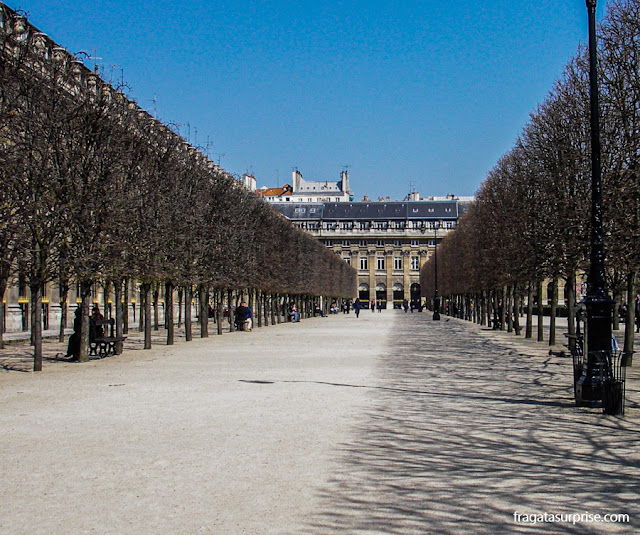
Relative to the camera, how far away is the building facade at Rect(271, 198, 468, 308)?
150 metres

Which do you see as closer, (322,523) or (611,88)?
(322,523)

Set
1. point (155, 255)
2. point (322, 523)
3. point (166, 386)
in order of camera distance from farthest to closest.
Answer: point (155, 255) < point (166, 386) < point (322, 523)

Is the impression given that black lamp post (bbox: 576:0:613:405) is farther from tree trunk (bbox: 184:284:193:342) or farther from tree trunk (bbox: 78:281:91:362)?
tree trunk (bbox: 184:284:193:342)

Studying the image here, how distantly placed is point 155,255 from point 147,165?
3.33 meters

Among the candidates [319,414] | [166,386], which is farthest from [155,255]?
[319,414]

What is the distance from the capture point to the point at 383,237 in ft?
494

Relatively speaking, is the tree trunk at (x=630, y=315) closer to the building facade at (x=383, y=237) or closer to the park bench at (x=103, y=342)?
the park bench at (x=103, y=342)

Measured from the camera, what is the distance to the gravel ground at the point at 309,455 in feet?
20.7

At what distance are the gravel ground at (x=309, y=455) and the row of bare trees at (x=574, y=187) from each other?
16.3 ft

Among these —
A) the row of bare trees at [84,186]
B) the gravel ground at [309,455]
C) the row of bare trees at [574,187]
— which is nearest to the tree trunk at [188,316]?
the row of bare trees at [84,186]

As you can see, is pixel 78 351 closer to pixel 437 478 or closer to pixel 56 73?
pixel 56 73

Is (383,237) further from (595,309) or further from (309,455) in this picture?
(309,455)

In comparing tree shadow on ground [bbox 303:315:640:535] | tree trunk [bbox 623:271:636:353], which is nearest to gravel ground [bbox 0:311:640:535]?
tree shadow on ground [bbox 303:315:640:535]

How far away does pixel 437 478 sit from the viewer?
7.60 metres
